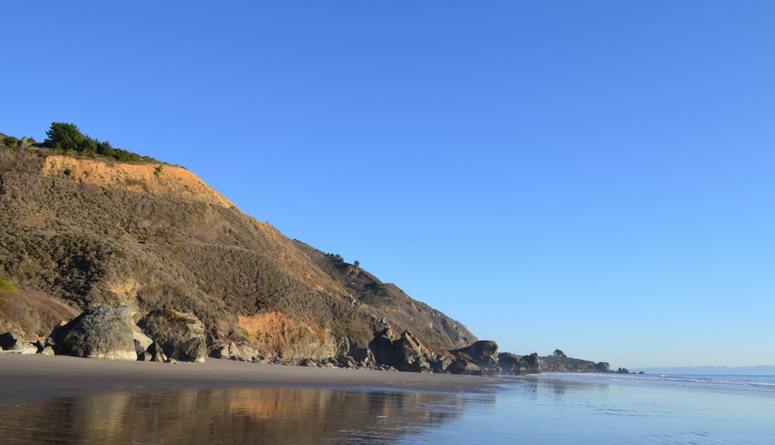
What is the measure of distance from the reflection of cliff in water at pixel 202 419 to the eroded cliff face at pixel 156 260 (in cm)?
2144

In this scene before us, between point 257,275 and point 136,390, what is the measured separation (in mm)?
54487

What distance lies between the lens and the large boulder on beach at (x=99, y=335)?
27.5 meters

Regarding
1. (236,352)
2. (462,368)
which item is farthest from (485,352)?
(236,352)

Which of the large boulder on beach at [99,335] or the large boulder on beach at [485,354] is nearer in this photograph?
the large boulder on beach at [99,335]

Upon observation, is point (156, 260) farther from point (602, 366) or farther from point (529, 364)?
point (602, 366)

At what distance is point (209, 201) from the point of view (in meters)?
82.8

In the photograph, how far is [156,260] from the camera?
182 ft

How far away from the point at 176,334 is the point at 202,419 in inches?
1073

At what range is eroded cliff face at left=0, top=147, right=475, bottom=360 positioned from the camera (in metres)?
43.1

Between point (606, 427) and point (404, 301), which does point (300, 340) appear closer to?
point (606, 427)

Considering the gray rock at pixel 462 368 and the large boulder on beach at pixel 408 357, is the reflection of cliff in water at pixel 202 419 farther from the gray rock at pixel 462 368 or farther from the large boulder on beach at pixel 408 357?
the gray rock at pixel 462 368

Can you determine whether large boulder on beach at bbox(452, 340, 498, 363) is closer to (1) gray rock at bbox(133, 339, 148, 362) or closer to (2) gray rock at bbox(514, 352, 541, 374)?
(2) gray rock at bbox(514, 352, 541, 374)

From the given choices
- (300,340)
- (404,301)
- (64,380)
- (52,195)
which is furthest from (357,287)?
(64,380)

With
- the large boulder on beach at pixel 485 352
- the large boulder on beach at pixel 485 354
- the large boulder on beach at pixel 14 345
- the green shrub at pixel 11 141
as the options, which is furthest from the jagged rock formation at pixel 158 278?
the large boulder on beach at pixel 485 352
